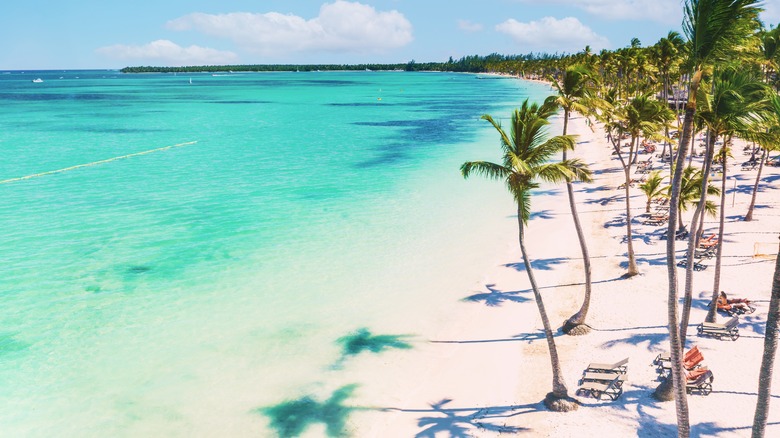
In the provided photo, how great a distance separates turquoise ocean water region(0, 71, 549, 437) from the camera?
18.0m

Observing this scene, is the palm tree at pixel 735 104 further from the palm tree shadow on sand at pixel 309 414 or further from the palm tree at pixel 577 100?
the palm tree shadow on sand at pixel 309 414

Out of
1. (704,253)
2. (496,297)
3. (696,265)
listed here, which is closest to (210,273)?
(496,297)

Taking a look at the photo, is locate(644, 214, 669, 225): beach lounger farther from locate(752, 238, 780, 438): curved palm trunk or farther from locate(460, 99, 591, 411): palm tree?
locate(752, 238, 780, 438): curved palm trunk

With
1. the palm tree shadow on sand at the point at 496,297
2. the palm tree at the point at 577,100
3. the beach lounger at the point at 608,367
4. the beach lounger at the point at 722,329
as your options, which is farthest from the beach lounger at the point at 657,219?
the beach lounger at the point at 608,367

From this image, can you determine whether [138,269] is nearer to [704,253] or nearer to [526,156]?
[526,156]

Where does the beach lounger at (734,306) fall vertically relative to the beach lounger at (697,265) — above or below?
below

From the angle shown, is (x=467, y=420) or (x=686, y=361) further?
(x=686, y=361)

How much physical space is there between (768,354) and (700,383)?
20.3 feet

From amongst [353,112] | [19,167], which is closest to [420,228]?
[19,167]

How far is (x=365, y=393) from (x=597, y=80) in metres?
14.0

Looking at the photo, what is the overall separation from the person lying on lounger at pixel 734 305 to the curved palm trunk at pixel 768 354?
10.6m

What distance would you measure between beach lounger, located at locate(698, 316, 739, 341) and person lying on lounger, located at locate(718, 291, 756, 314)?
117 centimetres

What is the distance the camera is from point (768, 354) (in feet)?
31.1

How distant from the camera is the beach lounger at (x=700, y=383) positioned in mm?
14930
